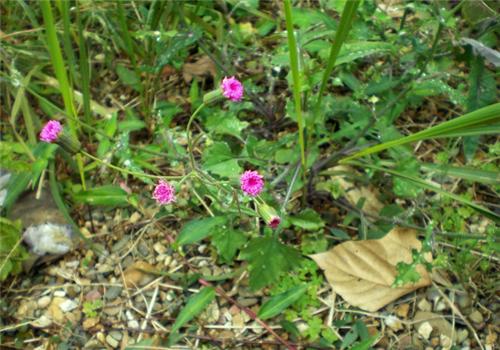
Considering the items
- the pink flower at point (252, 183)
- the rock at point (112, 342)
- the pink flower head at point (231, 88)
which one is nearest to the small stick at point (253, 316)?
the rock at point (112, 342)

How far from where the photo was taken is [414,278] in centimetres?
141

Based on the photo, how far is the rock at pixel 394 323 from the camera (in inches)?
58.8

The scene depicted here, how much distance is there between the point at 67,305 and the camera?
1.59 m

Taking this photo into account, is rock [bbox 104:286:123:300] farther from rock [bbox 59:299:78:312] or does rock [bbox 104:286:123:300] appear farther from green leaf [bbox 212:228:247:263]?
green leaf [bbox 212:228:247:263]

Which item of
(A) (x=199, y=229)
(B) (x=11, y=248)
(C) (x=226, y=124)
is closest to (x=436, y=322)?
(A) (x=199, y=229)

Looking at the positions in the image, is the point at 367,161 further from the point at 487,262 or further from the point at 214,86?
the point at 214,86

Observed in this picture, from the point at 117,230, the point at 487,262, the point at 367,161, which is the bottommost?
the point at 117,230

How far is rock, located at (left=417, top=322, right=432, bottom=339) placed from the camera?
1.48m

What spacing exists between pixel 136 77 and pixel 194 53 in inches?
8.3

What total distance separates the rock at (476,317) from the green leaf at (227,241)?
1.86ft

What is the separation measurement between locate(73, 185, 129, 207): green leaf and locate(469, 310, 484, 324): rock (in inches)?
34.1

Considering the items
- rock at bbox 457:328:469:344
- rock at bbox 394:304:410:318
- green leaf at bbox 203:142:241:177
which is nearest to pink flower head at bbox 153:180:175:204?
green leaf at bbox 203:142:241:177

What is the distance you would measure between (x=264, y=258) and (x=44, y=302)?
59 centimetres

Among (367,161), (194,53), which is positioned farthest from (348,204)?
(194,53)
